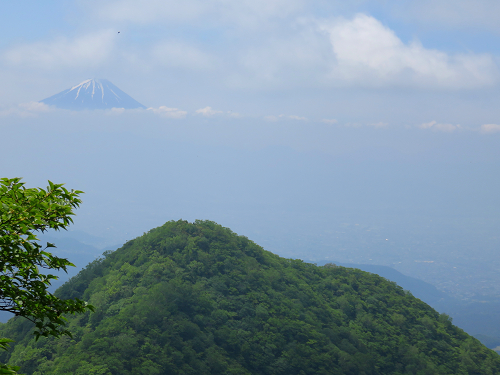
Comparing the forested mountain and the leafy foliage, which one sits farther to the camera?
the forested mountain

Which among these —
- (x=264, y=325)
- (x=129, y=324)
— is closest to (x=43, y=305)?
(x=129, y=324)

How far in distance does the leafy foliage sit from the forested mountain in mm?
24719

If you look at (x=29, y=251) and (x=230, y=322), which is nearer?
(x=29, y=251)

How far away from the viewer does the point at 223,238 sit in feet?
175

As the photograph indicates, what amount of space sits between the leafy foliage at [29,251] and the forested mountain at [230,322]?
24.7m

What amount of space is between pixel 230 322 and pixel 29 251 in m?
35.1

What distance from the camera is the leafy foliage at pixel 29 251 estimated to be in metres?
7.27

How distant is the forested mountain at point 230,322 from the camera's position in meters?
33.4

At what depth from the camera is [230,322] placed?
40.3 metres

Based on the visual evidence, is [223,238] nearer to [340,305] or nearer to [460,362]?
[340,305]

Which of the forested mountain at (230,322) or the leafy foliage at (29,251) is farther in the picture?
the forested mountain at (230,322)

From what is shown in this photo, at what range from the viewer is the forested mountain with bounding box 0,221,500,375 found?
109 ft

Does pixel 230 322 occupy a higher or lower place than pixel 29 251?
lower

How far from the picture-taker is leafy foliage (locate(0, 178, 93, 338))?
7.27 m
